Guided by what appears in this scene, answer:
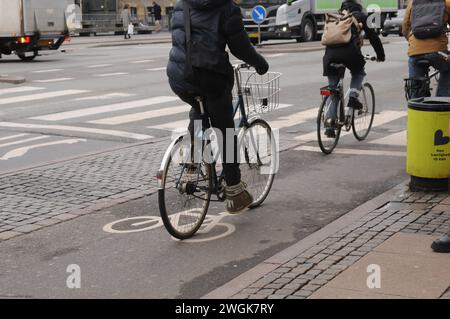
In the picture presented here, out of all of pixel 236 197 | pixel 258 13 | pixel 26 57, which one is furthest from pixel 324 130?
pixel 258 13

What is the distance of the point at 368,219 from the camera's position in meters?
6.23

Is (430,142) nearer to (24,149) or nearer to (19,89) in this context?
(24,149)

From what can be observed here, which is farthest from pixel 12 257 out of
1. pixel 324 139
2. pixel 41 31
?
pixel 41 31

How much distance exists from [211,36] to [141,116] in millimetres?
7057

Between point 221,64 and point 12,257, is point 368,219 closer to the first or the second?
point 221,64

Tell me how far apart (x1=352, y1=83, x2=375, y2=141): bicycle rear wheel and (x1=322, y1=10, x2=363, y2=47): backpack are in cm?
109

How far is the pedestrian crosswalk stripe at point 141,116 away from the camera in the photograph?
39.4 ft

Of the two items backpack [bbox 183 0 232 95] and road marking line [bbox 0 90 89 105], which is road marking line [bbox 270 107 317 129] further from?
backpack [bbox 183 0 232 95]

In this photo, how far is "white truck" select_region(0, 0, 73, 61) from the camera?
2406 centimetres

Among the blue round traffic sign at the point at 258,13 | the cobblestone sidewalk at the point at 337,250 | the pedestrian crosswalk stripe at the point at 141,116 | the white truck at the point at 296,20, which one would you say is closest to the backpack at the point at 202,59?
the cobblestone sidewalk at the point at 337,250

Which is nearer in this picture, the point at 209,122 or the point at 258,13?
the point at 209,122

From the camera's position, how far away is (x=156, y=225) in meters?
6.30

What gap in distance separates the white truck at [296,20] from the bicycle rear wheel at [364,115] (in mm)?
20748

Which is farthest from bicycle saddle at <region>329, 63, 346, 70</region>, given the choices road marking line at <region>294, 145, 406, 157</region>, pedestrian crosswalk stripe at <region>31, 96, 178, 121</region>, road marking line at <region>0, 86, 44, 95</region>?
road marking line at <region>0, 86, 44, 95</region>
